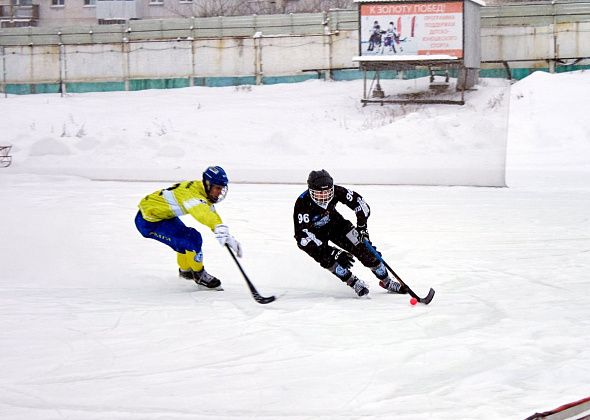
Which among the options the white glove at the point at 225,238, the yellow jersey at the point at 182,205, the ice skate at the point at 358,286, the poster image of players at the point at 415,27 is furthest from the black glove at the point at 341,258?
the poster image of players at the point at 415,27

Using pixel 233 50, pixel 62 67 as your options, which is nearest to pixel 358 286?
pixel 233 50

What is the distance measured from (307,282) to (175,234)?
1433 mm

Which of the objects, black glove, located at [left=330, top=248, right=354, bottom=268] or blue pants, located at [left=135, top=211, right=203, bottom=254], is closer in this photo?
black glove, located at [left=330, top=248, right=354, bottom=268]

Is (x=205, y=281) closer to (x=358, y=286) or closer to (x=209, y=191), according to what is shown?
(x=209, y=191)

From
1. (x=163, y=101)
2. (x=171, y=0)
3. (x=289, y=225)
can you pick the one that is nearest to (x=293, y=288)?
(x=289, y=225)

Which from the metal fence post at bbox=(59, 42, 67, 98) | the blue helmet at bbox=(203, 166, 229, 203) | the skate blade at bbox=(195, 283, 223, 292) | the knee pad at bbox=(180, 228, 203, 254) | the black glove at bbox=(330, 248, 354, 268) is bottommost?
the skate blade at bbox=(195, 283, 223, 292)

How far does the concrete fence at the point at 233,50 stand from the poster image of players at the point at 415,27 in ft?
11.3

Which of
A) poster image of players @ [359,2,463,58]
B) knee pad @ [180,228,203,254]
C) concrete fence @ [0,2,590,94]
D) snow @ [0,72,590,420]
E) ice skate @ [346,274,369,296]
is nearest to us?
snow @ [0,72,590,420]

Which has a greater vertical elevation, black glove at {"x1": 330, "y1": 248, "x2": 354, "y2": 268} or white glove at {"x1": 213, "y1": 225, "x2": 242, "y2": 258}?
white glove at {"x1": 213, "y1": 225, "x2": 242, "y2": 258}

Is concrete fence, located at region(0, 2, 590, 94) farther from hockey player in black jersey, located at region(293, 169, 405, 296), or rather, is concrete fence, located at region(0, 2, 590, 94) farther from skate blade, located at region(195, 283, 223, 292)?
skate blade, located at region(195, 283, 223, 292)

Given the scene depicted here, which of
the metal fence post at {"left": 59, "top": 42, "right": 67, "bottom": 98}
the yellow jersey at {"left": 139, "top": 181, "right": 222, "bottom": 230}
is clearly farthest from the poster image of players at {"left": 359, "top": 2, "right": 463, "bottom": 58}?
the yellow jersey at {"left": 139, "top": 181, "right": 222, "bottom": 230}

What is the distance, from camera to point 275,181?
19.3 meters

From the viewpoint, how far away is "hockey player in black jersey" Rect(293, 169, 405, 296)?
8.58m

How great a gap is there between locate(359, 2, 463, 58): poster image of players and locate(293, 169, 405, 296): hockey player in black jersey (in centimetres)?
1670
